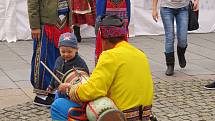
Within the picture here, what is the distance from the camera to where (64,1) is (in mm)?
5605

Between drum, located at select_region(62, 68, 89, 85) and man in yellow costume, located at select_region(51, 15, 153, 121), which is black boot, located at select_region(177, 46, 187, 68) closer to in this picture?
drum, located at select_region(62, 68, 89, 85)

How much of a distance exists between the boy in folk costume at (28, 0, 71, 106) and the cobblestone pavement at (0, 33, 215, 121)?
0.28 meters

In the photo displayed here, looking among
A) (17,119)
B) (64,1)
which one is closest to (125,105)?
(17,119)

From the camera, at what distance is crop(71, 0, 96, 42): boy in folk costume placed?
31.7ft

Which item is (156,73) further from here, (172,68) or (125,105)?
(125,105)

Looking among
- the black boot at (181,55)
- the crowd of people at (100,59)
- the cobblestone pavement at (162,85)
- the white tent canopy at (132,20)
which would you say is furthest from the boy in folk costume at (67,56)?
the white tent canopy at (132,20)

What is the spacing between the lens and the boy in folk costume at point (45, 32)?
5469mm

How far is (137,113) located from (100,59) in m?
0.50

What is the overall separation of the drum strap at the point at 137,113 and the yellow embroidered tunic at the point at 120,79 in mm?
33

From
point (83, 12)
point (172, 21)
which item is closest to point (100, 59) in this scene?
point (172, 21)

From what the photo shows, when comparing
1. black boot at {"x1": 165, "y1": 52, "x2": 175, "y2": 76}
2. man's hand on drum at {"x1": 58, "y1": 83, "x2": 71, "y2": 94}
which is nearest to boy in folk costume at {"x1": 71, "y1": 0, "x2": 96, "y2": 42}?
black boot at {"x1": 165, "y1": 52, "x2": 175, "y2": 76}

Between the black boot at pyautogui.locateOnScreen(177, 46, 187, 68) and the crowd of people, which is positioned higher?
the crowd of people

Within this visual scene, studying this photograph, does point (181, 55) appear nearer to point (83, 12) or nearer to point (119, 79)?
point (83, 12)

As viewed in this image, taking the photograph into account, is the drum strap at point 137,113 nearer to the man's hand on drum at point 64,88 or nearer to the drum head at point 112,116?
the drum head at point 112,116
